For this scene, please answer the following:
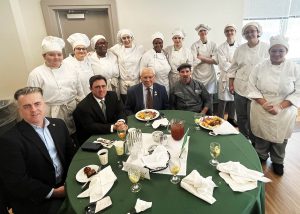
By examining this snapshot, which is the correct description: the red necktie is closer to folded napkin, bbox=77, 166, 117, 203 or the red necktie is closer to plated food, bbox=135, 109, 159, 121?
plated food, bbox=135, 109, 159, 121

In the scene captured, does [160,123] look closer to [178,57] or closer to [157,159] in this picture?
[157,159]

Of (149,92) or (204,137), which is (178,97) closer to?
(149,92)

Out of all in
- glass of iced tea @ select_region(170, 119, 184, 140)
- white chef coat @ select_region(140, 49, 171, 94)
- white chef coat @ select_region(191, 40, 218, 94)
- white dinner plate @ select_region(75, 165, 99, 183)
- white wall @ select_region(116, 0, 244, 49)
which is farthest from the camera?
white wall @ select_region(116, 0, 244, 49)

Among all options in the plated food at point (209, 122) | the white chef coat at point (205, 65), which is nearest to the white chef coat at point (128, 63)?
the white chef coat at point (205, 65)

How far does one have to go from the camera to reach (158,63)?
2932mm

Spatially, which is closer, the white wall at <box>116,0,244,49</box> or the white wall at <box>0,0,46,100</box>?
the white wall at <box>0,0,46,100</box>

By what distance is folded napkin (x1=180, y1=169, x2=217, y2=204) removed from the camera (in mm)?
1066

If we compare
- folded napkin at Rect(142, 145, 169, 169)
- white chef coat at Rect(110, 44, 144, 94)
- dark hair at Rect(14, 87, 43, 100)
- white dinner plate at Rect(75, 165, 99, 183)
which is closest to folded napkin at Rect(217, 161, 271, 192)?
folded napkin at Rect(142, 145, 169, 169)

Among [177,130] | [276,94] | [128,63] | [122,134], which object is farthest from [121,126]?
[276,94]

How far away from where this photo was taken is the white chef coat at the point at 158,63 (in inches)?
114

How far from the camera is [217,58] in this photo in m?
3.21

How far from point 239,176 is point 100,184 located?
0.80 metres

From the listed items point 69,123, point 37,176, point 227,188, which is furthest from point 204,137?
point 69,123

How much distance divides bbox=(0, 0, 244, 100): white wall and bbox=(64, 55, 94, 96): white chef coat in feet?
2.92
